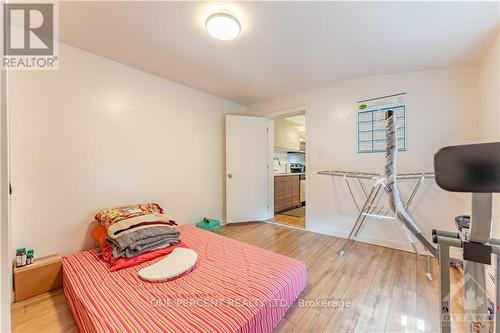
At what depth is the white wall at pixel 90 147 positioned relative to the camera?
176 cm

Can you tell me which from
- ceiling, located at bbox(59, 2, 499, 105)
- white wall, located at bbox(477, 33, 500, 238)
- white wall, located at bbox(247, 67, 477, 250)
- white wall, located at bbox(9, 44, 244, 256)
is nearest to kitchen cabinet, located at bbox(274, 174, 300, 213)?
white wall, located at bbox(247, 67, 477, 250)

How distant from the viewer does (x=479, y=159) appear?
60 cm

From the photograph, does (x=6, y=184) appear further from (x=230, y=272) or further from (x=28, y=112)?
(x=28, y=112)

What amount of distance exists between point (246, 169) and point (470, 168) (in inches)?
123

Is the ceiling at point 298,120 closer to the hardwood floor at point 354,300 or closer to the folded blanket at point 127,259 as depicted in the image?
the hardwood floor at point 354,300

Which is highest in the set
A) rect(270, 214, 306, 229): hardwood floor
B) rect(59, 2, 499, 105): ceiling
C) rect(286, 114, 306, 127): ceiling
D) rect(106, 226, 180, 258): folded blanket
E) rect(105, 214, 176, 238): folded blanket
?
rect(286, 114, 306, 127): ceiling

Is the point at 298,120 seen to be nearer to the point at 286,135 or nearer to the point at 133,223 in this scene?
the point at 286,135

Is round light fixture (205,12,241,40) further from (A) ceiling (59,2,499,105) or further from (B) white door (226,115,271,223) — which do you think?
(B) white door (226,115,271,223)

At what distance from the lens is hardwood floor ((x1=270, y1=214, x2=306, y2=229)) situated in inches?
141

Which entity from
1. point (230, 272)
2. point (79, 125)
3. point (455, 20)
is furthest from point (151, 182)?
point (455, 20)

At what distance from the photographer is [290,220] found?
387 cm

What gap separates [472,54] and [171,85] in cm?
349

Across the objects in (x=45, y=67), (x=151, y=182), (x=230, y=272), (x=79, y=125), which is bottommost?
(x=230, y=272)

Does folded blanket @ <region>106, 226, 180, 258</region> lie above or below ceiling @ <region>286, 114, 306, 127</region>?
below
